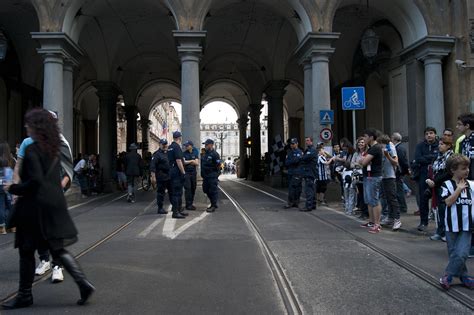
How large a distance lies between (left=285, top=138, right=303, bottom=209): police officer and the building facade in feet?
9.79

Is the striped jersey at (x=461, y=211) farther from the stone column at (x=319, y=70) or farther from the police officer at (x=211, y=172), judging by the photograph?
the stone column at (x=319, y=70)

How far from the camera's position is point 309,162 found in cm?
1173

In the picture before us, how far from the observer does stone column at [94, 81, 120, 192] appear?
21.7 meters

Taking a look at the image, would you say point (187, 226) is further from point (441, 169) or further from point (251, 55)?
point (251, 55)

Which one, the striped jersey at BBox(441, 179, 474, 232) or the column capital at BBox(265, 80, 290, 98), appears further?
the column capital at BBox(265, 80, 290, 98)

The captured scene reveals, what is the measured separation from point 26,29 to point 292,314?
19355 millimetres

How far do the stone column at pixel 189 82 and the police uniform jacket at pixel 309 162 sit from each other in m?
3.84

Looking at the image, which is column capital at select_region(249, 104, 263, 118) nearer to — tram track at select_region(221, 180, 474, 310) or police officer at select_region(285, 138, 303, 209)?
police officer at select_region(285, 138, 303, 209)

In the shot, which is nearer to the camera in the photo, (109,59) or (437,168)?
(437,168)

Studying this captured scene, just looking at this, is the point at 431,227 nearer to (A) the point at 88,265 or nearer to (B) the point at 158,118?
(A) the point at 88,265

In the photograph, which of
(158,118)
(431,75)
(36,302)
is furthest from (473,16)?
(158,118)

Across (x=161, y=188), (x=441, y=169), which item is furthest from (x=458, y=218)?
(x=161, y=188)

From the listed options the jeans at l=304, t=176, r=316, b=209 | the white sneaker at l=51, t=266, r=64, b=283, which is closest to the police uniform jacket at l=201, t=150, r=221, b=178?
the jeans at l=304, t=176, r=316, b=209

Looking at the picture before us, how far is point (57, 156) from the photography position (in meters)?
4.26
